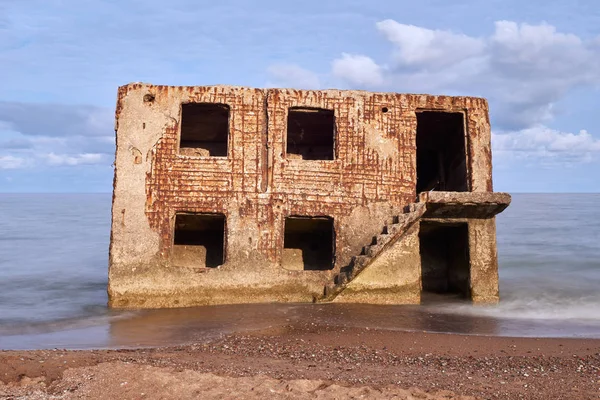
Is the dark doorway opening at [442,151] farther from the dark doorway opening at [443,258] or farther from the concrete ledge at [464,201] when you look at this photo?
the dark doorway opening at [443,258]

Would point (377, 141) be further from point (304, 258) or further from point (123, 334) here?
point (123, 334)

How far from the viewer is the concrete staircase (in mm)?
10469

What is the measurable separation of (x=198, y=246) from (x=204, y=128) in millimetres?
2913

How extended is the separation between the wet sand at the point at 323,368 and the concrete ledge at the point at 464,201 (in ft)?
9.67

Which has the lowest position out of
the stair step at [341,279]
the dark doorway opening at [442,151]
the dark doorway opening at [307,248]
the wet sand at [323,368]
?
the wet sand at [323,368]

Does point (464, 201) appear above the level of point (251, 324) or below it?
above

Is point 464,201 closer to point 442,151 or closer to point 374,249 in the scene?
point 374,249

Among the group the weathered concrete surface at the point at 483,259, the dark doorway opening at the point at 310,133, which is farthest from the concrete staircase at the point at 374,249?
the dark doorway opening at the point at 310,133

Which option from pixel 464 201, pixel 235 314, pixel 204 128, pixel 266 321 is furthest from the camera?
pixel 204 128

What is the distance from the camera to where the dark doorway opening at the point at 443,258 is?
1272 cm

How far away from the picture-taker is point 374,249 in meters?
10.4

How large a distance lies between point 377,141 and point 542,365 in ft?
18.9

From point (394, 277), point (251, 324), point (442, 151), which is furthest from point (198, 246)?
point (442, 151)

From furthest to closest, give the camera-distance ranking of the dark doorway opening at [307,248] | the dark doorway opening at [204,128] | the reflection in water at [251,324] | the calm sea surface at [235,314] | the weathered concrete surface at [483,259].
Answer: the dark doorway opening at [307,248], the dark doorway opening at [204,128], the weathered concrete surface at [483,259], the calm sea surface at [235,314], the reflection in water at [251,324]
